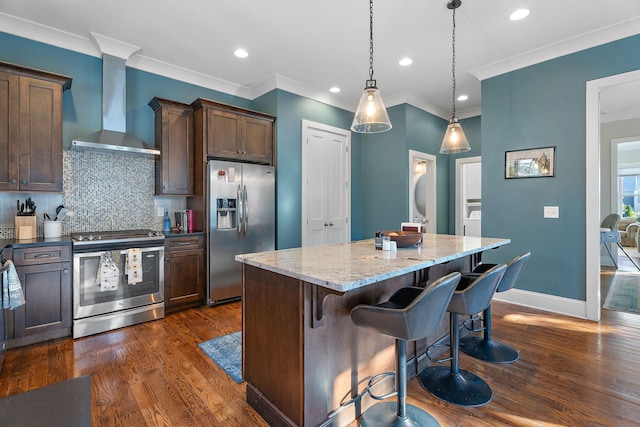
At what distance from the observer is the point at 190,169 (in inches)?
153

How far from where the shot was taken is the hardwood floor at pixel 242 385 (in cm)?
181

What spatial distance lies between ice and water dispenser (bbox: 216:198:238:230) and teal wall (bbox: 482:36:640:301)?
3234mm

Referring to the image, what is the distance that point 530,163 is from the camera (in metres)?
3.64

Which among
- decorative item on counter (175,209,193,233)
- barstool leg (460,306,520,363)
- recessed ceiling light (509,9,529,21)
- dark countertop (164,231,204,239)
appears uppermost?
recessed ceiling light (509,9,529,21)

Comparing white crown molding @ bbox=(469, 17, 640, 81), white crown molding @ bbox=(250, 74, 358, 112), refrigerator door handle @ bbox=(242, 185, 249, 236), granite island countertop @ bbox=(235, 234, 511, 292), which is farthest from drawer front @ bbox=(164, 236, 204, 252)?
white crown molding @ bbox=(469, 17, 640, 81)

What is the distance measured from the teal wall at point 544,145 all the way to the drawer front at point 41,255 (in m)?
4.64

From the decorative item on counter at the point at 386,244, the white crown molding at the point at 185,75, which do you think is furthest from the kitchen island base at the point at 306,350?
the white crown molding at the point at 185,75

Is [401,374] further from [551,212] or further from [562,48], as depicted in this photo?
[562,48]

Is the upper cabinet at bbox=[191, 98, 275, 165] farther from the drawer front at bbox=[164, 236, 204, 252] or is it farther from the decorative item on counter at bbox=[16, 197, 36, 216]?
the decorative item on counter at bbox=[16, 197, 36, 216]

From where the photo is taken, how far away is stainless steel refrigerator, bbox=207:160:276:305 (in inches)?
146

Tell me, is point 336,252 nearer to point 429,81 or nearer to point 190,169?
point 190,169

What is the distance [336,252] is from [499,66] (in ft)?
11.1

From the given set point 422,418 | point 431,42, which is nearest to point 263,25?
point 431,42

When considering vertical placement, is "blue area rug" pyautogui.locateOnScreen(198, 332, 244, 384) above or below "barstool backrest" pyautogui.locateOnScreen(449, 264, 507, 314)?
below
